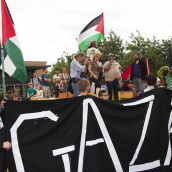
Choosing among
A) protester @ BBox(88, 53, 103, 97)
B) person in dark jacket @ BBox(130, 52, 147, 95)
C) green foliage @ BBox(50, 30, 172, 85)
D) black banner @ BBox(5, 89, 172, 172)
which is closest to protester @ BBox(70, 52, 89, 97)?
protester @ BBox(88, 53, 103, 97)

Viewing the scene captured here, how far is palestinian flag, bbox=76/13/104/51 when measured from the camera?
8133 millimetres

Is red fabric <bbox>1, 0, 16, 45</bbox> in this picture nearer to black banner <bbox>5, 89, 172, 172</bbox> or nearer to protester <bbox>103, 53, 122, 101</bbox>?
black banner <bbox>5, 89, 172, 172</bbox>

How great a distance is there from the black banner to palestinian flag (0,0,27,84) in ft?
3.19

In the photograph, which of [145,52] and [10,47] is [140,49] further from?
[10,47]

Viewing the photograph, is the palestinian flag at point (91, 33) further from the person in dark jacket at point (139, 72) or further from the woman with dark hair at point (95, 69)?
the person in dark jacket at point (139, 72)

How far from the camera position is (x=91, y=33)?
8133 mm

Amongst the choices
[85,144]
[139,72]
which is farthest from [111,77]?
[85,144]

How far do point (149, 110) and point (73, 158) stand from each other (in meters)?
1.61

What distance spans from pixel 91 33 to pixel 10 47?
15.2ft

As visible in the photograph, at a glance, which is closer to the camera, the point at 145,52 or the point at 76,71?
the point at 76,71

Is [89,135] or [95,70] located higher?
[95,70]

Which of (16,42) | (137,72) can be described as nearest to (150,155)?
(16,42)

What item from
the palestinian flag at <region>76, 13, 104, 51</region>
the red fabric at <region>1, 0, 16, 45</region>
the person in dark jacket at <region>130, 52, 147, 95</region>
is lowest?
the person in dark jacket at <region>130, 52, 147, 95</region>

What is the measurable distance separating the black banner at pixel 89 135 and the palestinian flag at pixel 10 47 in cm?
97
